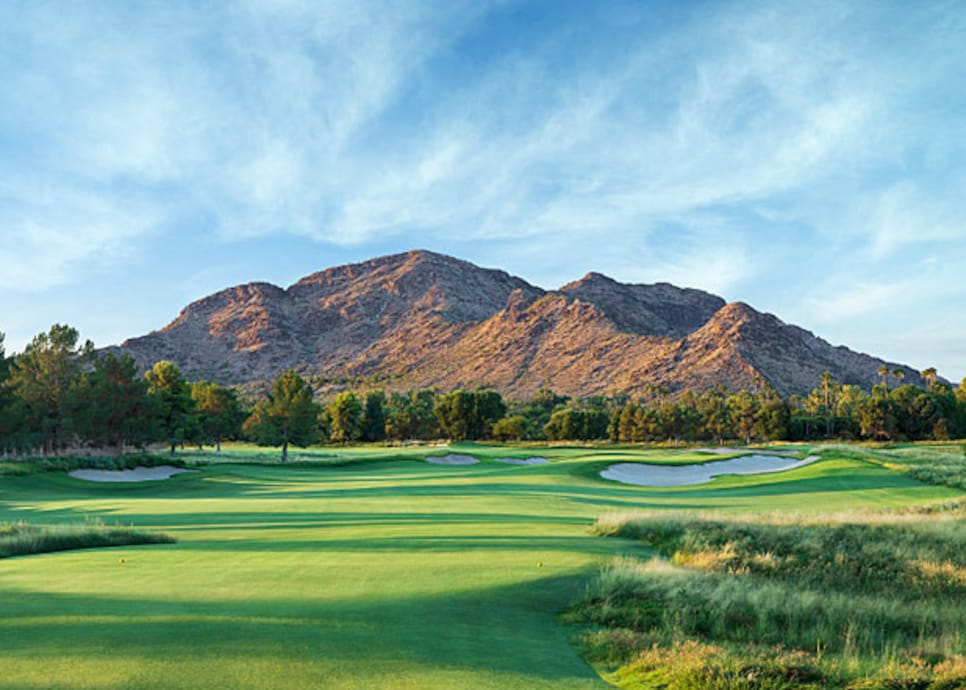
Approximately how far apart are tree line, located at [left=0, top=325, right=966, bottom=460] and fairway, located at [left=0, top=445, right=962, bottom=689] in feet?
83.7

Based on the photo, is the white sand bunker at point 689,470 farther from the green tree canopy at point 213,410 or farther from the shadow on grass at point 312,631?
the green tree canopy at point 213,410

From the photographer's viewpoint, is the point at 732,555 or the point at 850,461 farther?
the point at 850,461

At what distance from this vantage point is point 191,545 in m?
12.9

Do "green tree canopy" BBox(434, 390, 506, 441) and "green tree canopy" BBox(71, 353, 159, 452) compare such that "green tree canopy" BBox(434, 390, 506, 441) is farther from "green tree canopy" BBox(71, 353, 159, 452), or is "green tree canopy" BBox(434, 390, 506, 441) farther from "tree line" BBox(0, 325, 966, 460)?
"green tree canopy" BBox(71, 353, 159, 452)

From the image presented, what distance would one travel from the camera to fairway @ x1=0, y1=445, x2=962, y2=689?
19.1 ft

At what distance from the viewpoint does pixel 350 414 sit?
88875 mm

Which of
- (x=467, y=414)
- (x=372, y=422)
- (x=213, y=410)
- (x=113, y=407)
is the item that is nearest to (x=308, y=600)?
(x=113, y=407)

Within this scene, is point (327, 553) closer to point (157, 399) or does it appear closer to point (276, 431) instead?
point (157, 399)

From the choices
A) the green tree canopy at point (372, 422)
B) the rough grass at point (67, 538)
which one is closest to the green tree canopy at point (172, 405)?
the rough grass at point (67, 538)

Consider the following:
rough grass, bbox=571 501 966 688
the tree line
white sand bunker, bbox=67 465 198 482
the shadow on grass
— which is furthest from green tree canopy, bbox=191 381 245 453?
the shadow on grass

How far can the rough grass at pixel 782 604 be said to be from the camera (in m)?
6.50

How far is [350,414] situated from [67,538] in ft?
250

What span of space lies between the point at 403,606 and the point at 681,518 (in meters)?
9.07

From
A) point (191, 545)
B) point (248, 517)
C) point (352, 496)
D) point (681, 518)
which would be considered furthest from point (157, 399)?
point (681, 518)
